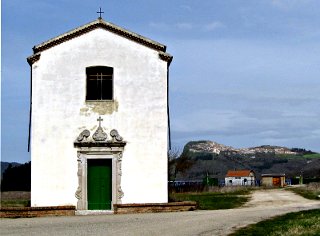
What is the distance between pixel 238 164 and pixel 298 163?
48.5 feet

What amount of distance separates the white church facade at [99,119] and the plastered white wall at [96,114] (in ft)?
0.12

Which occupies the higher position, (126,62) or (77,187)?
(126,62)

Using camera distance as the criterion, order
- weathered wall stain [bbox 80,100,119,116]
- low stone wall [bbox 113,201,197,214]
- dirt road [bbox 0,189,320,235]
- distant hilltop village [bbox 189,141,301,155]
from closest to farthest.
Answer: dirt road [bbox 0,189,320,235] → low stone wall [bbox 113,201,197,214] → weathered wall stain [bbox 80,100,119,116] → distant hilltop village [bbox 189,141,301,155]

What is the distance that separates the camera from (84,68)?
22.8 metres

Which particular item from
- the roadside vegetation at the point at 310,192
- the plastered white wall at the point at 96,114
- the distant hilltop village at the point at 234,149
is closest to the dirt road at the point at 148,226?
the plastered white wall at the point at 96,114

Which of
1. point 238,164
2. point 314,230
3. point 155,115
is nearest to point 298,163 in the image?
point 238,164

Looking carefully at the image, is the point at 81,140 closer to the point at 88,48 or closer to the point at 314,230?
the point at 88,48

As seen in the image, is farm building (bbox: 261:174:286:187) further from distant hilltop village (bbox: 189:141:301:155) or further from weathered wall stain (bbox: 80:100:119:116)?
distant hilltop village (bbox: 189:141:301:155)

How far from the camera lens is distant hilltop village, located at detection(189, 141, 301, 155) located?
143438 millimetres

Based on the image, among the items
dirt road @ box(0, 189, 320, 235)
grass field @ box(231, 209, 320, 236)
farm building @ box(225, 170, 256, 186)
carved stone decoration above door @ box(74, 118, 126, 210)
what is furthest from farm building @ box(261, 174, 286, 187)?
grass field @ box(231, 209, 320, 236)

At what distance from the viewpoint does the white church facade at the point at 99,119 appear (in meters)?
22.2

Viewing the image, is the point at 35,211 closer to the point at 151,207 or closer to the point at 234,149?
the point at 151,207

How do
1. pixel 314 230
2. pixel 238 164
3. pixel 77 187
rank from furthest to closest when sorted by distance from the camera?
pixel 238 164, pixel 77 187, pixel 314 230

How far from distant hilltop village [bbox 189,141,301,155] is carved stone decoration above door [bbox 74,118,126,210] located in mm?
118427
